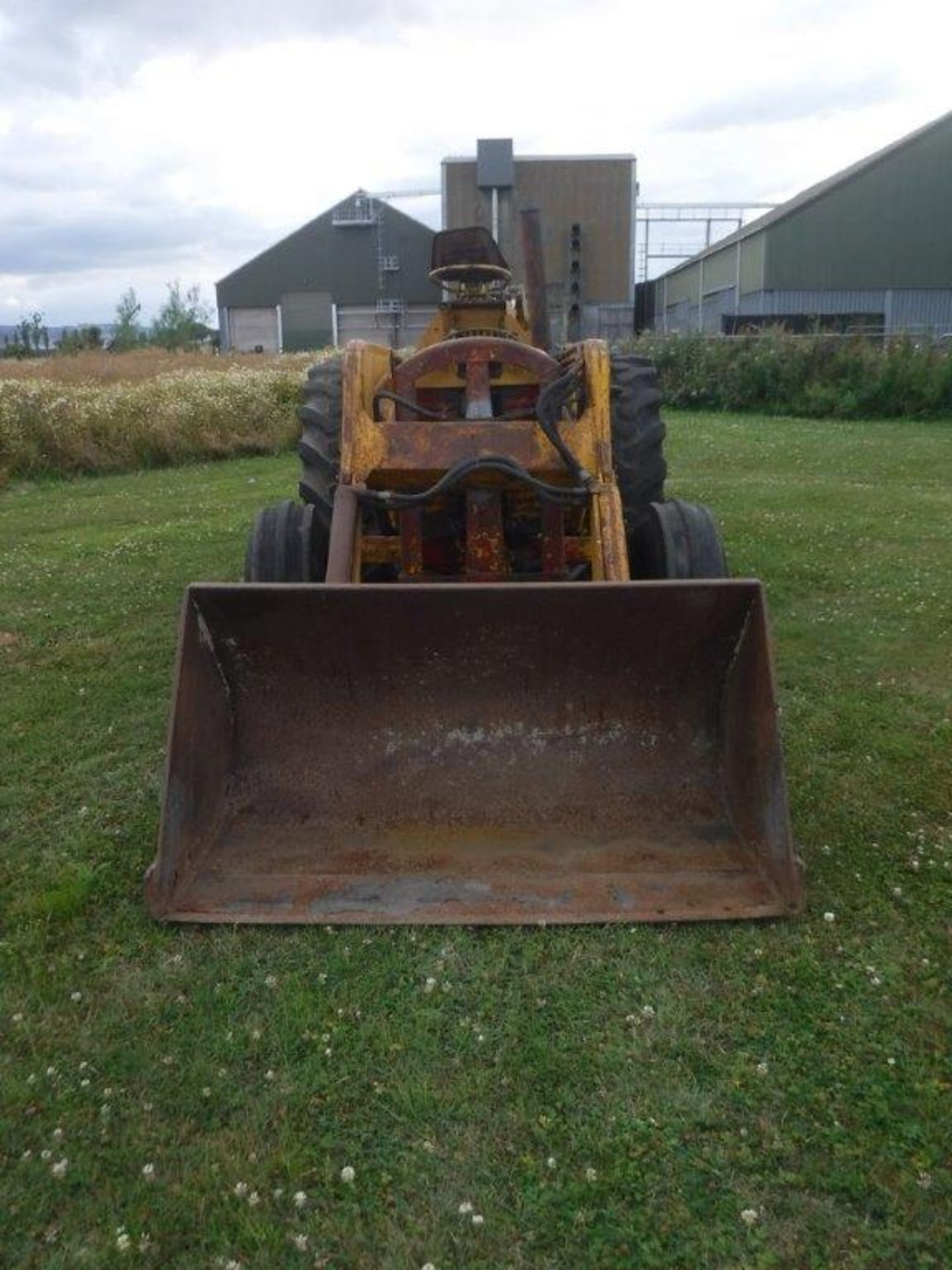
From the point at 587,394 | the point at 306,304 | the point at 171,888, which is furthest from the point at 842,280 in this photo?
the point at 171,888

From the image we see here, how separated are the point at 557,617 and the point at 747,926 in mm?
1099

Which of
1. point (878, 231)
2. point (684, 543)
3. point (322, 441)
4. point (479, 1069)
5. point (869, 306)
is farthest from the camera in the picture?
point (869, 306)

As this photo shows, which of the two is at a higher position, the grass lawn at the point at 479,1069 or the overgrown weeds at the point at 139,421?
the overgrown weeds at the point at 139,421

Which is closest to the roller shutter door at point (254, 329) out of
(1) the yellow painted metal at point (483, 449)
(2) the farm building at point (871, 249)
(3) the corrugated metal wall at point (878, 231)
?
(2) the farm building at point (871, 249)

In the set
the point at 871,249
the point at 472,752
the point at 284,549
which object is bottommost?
the point at 472,752

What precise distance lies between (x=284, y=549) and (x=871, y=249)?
92.5 feet

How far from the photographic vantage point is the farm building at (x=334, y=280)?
1517 inches

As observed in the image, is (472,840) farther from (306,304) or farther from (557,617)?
(306,304)

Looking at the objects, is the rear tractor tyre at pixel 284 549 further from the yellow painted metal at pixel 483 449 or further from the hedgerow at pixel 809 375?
the hedgerow at pixel 809 375

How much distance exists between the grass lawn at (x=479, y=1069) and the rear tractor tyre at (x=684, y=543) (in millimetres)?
931

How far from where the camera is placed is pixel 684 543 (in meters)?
4.82

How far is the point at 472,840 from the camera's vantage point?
3414 mm

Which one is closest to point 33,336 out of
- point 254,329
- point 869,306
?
point 254,329

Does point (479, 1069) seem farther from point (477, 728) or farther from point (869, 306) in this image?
point (869, 306)
